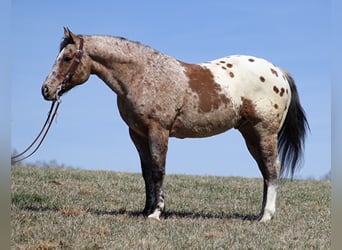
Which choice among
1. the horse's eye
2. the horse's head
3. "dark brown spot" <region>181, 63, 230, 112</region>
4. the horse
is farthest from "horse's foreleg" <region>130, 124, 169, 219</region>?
the horse's eye

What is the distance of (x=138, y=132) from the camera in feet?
18.1

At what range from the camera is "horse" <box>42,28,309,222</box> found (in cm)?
538

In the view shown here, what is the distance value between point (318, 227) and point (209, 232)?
3.80 ft

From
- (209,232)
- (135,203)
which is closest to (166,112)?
(209,232)

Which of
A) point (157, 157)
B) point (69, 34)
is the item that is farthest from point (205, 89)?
point (69, 34)

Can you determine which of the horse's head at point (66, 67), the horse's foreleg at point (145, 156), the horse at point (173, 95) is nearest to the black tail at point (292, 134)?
the horse at point (173, 95)

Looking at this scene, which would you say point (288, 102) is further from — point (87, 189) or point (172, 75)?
point (87, 189)

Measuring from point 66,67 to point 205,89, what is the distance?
4.14ft

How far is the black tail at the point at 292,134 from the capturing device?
621 cm

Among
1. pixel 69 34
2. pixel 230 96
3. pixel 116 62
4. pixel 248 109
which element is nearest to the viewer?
pixel 69 34

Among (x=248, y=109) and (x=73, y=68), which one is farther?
(x=248, y=109)

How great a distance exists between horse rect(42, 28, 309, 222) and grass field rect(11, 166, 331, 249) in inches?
17.0

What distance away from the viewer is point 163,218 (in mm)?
5500

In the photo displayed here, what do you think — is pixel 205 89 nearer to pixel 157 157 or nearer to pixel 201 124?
pixel 201 124
